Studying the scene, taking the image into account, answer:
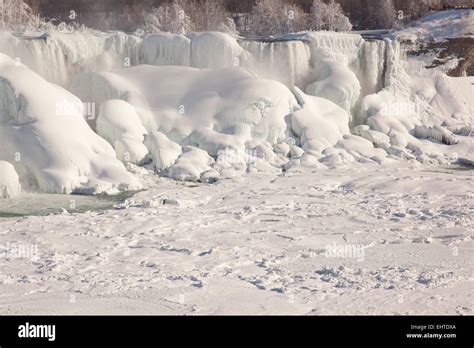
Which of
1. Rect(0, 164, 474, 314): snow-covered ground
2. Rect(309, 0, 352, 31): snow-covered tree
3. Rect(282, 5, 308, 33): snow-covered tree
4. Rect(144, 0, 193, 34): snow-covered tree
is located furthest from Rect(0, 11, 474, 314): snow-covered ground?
Rect(144, 0, 193, 34): snow-covered tree

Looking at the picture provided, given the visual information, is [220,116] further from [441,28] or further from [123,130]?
[441,28]

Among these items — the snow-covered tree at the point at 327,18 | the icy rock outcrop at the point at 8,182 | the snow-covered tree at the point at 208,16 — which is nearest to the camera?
the icy rock outcrop at the point at 8,182

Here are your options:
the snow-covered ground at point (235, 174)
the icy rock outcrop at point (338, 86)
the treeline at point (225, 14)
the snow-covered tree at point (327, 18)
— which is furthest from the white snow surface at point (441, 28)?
the snow-covered tree at point (327, 18)

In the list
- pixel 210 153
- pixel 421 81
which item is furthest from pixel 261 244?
pixel 421 81

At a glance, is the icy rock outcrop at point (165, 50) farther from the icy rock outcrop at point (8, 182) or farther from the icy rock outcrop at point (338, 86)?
the icy rock outcrop at point (8, 182)

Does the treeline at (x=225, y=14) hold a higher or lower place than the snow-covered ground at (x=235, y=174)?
higher

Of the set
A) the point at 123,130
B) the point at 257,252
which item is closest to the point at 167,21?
the point at 123,130

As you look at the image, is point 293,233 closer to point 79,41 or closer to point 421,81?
point 79,41
